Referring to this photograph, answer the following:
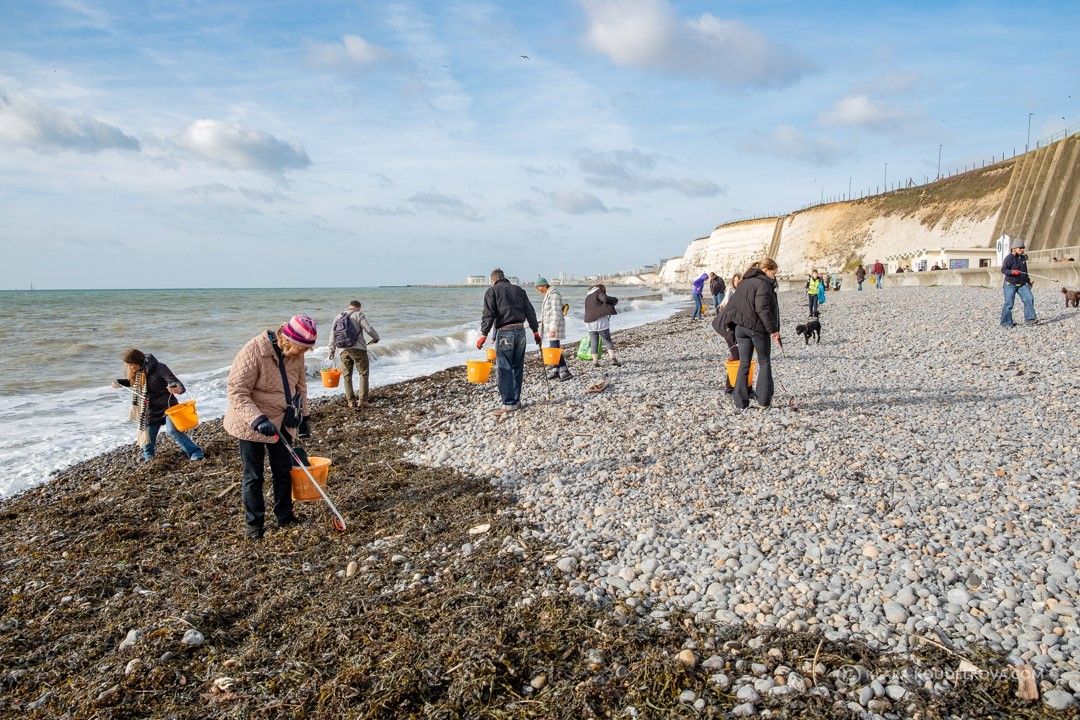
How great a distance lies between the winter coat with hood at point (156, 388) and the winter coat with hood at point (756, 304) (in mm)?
7226

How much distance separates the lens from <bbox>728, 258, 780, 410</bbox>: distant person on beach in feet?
27.5

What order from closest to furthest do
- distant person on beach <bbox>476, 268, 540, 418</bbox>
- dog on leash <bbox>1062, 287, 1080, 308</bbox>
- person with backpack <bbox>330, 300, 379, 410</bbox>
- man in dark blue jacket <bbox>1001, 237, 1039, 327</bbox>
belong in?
distant person on beach <bbox>476, 268, 540, 418</bbox>
person with backpack <bbox>330, 300, 379, 410</bbox>
man in dark blue jacket <bbox>1001, 237, 1039, 327</bbox>
dog on leash <bbox>1062, 287, 1080, 308</bbox>

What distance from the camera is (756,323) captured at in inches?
Result: 336

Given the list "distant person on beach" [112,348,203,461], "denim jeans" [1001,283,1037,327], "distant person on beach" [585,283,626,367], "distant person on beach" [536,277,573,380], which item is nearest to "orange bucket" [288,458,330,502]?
"distant person on beach" [112,348,203,461]

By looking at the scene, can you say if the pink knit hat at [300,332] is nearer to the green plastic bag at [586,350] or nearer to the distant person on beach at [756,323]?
the distant person on beach at [756,323]

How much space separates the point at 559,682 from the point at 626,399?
672 cm

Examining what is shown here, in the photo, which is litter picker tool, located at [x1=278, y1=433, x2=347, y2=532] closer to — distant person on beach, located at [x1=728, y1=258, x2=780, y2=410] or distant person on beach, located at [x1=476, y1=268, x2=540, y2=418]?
distant person on beach, located at [x1=476, y1=268, x2=540, y2=418]

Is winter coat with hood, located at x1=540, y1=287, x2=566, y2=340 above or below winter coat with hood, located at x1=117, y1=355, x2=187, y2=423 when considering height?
above

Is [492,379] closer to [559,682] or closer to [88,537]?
[88,537]

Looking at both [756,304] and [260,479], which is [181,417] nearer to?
[260,479]

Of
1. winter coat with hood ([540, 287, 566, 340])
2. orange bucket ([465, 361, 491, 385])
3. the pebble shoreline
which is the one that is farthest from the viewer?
winter coat with hood ([540, 287, 566, 340])

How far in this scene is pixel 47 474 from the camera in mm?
9133

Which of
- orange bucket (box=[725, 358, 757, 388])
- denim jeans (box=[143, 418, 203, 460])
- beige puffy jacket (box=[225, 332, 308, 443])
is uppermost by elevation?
beige puffy jacket (box=[225, 332, 308, 443])

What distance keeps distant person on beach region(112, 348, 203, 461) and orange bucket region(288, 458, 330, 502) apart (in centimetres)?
345
